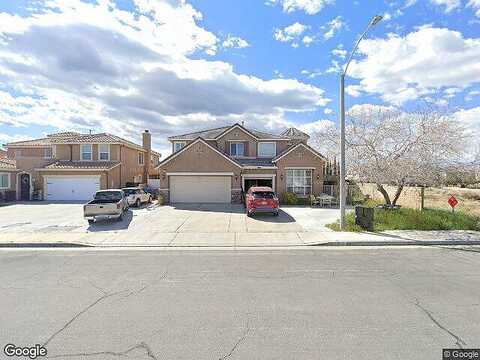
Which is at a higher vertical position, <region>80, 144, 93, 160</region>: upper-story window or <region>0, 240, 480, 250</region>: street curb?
<region>80, 144, 93, 160</region>: upper-story window

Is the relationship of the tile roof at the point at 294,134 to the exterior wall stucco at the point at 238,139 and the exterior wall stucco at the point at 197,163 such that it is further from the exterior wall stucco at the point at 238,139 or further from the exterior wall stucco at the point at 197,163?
the exterior wall stucco at the point at 197,163

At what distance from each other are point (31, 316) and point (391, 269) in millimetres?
7902

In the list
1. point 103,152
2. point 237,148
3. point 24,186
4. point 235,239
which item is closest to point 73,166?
point 103,152

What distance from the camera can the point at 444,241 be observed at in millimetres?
10742

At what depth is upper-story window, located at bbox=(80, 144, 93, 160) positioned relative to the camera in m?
27.4

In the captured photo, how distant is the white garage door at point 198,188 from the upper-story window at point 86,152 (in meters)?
9.90

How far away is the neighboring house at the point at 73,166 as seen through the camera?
25172mm

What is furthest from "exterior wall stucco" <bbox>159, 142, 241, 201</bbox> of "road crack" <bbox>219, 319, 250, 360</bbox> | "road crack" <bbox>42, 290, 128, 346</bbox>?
"road crack" <bbox>219, 319, 250, 360</bbox>

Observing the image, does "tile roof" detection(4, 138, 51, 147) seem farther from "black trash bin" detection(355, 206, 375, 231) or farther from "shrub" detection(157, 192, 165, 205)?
"black trash bin" detection(355, 206, 375, 231)

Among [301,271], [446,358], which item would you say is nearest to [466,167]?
[301,271]

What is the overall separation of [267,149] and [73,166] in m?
17.4

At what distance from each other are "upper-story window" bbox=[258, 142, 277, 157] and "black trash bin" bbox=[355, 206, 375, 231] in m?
14.6

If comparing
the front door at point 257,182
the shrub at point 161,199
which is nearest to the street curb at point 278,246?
the shrub at point 161,199

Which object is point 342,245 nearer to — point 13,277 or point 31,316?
point 31,316
